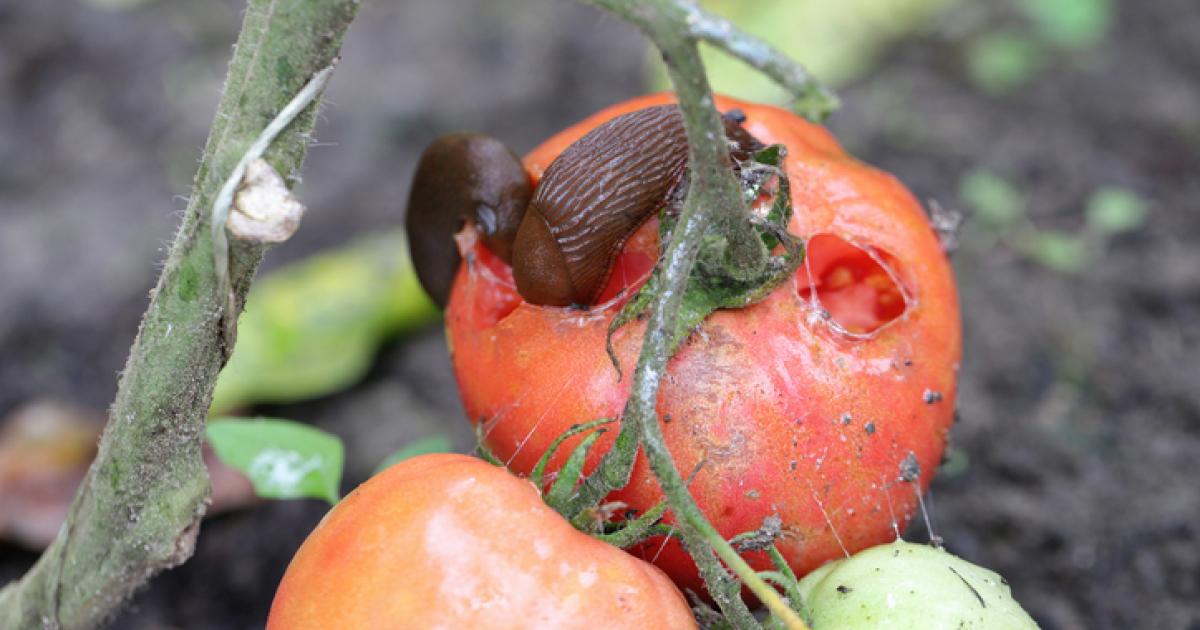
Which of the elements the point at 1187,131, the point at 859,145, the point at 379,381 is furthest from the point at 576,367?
the point at 1187,131

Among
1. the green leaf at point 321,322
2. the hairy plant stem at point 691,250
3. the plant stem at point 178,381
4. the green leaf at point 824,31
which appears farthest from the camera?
the green leaf at point 824,31

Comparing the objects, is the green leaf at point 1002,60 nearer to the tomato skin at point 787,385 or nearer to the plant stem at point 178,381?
the tomato skin at point 787,385

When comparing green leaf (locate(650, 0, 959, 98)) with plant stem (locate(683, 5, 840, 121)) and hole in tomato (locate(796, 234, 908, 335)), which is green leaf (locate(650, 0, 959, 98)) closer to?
hole in tomato (locate(796, 234, 908, 335))

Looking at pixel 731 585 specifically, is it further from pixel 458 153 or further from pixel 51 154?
pixel 51 154

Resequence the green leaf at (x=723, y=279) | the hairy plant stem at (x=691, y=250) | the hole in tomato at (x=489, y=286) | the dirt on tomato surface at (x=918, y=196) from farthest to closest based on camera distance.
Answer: the dirt on tomato surface at (x=918, y=196) < the hole in tomato at (x=489, y=286) < the green leaf at (x=723, y=279) < the hairy plant stem at (x=691, y=250)

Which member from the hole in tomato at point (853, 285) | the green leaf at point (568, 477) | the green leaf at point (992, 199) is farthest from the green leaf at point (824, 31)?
the green leaf at point (568, 477)

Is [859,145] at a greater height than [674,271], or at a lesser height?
lesser

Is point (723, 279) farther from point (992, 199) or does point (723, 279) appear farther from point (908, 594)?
A: point (992, 199)
